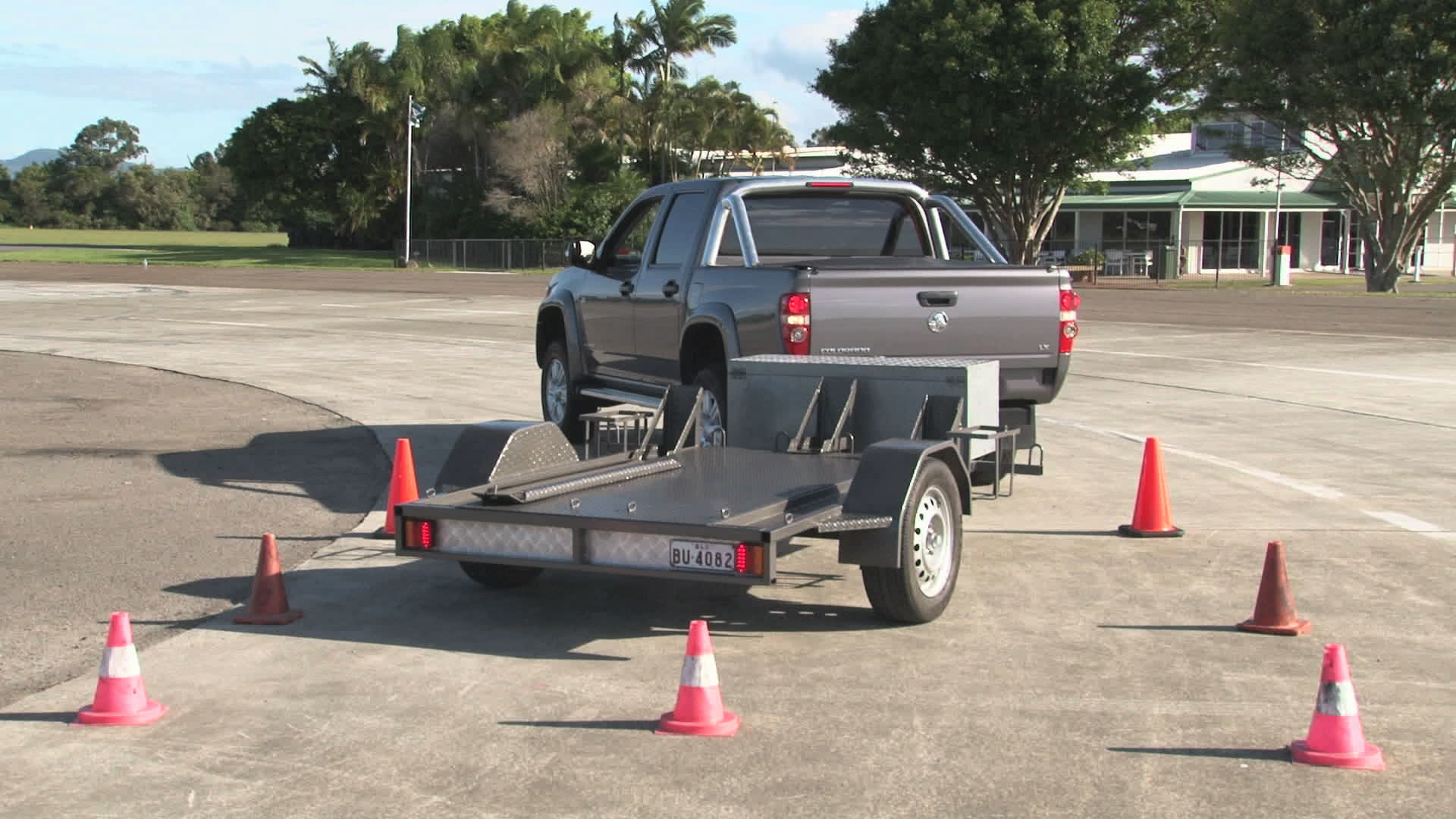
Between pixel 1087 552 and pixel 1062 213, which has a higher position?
pixel 1062 213

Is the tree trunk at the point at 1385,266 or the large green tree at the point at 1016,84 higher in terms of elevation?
the large green tree at the point at 1016,84

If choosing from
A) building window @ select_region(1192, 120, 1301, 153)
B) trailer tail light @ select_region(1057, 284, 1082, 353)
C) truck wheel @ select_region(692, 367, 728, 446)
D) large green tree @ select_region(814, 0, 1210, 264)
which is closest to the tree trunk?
building window @ select_region(1192, 120, 1301, 153)

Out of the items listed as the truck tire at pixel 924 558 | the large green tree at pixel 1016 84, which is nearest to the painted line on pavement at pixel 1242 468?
the truck tire at pixel 924 558

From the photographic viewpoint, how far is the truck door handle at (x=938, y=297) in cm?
944

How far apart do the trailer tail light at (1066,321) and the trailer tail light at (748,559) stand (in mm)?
4160

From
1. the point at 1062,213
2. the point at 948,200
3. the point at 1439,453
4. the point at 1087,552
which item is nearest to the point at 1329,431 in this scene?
the point at 1439,453

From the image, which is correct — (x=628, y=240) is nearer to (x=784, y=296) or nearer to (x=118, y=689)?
(x=784, y=296)

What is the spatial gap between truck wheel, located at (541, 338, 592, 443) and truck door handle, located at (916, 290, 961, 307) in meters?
3.94

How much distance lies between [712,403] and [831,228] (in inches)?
79.9

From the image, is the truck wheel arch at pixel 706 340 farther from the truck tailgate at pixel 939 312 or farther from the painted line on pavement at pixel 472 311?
the painted line on pavement at pixel 472 311

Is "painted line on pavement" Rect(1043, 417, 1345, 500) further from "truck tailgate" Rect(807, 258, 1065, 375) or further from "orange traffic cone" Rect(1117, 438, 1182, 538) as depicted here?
"truck tailgate" Rect(807, 258, 1065, 375)

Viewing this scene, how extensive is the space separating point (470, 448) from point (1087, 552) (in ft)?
11.3

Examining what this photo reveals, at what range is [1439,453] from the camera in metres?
12.3

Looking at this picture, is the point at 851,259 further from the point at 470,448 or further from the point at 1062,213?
the point at 1062,213
